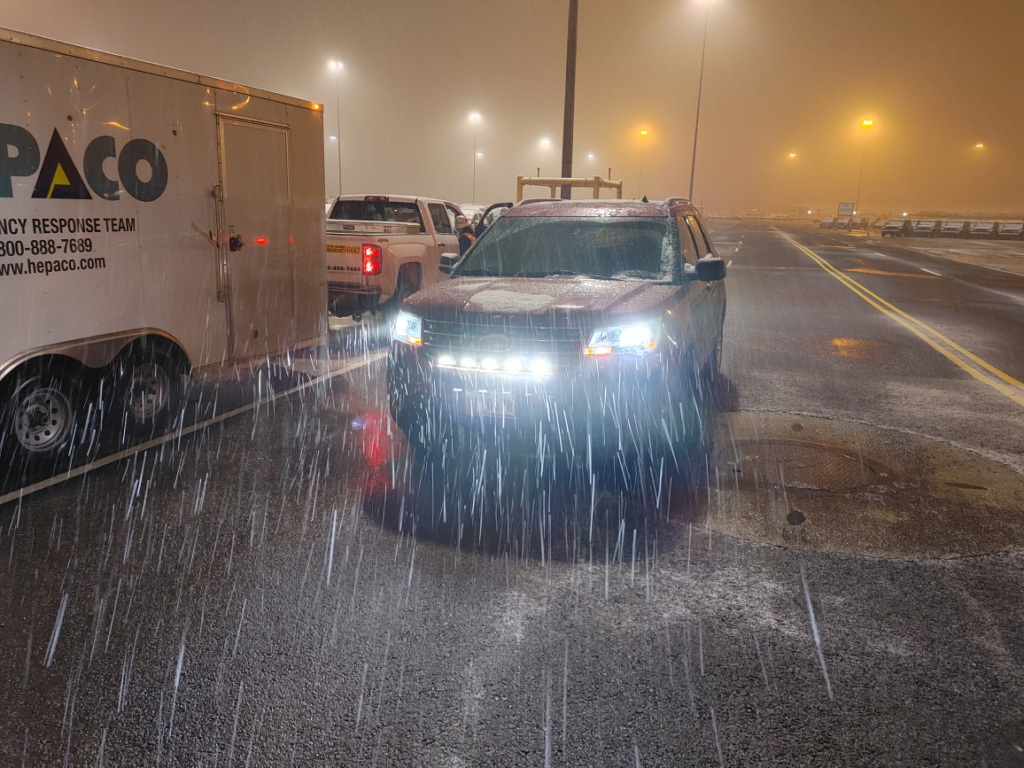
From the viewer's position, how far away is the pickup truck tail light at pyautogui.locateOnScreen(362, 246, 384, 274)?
10.7 m

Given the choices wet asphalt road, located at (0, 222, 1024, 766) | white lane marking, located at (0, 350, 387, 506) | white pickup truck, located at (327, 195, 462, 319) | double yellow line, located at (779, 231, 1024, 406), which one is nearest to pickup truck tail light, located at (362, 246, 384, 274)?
white pickup truck, located at (327, 195, 462, 319)

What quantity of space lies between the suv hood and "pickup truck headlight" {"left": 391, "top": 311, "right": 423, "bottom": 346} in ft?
0.23

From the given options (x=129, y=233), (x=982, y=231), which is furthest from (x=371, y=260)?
(x=982, y=231)

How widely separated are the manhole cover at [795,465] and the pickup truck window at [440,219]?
25.9 feet

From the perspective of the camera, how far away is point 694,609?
12.6 feet

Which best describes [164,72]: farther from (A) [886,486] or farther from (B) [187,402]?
(A) [886,486]

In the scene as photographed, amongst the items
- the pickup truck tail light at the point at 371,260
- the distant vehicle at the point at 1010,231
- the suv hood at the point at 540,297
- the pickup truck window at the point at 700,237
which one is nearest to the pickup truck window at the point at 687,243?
the pickup truck window at the point at 700,237

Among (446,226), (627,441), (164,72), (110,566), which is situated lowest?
(110,566)

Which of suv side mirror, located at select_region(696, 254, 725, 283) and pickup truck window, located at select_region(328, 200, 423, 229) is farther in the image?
pickup truck window, located at select_region(328, 200, 423, 229)

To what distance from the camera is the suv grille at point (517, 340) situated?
5098 mm

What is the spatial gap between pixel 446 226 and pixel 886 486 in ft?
30.3

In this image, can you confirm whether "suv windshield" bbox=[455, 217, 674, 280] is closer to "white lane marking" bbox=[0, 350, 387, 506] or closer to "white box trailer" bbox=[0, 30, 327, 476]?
"white box trailer" bbox=[0, 30, 327, 476]

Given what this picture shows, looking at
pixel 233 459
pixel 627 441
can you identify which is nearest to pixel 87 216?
pixel 233 459

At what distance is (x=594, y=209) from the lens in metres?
6.88
